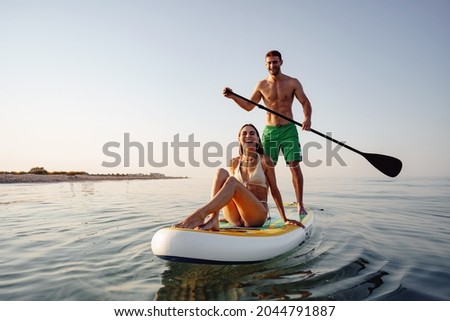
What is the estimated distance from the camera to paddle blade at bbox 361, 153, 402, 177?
597 cm

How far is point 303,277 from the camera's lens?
3188 millimetres

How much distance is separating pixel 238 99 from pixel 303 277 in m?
3.45

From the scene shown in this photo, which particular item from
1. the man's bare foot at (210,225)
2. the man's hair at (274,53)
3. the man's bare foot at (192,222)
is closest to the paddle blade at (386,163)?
the man's hair at (274,53)

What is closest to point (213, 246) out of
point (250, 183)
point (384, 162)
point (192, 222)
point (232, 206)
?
point (192, 222)

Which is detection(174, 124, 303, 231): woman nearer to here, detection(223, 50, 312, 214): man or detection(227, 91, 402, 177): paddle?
detection(223, 50, 312, 214): man

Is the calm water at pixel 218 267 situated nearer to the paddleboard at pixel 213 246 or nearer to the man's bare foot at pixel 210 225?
the paddleboard at pixel 213 246

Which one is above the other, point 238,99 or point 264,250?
point 238,99

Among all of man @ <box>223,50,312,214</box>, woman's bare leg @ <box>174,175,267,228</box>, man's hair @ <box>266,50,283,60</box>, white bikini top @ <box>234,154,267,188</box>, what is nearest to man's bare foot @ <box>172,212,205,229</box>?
woman's bare leg @ <box>174,175,267,228</box>

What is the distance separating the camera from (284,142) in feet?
19.2

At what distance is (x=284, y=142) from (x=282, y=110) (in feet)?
1.85

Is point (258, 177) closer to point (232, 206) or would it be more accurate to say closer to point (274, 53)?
point (232, 206)
